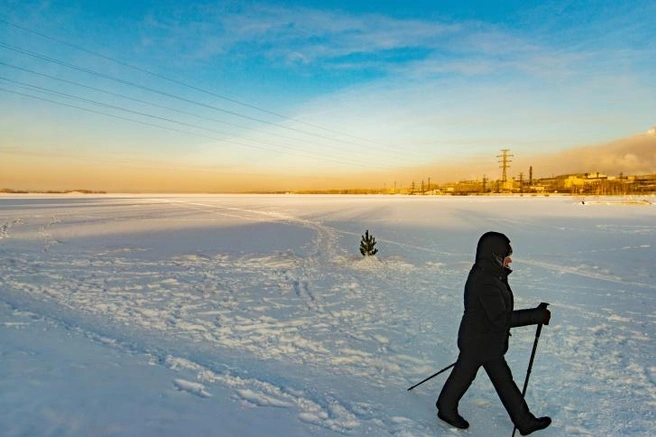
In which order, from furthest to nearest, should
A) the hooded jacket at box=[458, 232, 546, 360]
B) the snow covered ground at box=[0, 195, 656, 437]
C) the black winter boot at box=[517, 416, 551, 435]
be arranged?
1. the snow covered ground at box=[0, 195, 656, 437]
2. the black winter boot at box=[517, 416, 551, 435]
3. the hooded jacket at box=[458, 232, 546, 360]

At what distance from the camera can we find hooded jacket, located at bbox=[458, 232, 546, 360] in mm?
3291

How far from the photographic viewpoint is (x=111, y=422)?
3.43 metres

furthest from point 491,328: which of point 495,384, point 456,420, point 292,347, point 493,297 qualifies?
point 292,347

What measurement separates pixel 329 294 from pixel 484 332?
5382 mm

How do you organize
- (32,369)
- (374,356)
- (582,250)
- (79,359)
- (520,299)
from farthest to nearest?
(582,250) → (520,299) → (374,356) → (79,359) → (32,369)

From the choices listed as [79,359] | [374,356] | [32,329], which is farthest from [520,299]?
[32,329]

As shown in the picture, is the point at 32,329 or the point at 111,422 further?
the point at 32,329

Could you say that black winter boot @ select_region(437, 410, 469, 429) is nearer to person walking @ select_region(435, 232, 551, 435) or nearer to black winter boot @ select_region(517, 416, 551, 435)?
person walking @ select_region(435, 232, 551, 435)

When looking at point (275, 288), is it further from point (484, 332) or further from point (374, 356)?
point (484, 332)

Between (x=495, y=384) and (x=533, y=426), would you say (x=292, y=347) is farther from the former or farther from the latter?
(x=533, y=426)

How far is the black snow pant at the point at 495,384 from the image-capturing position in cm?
352

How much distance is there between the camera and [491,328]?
345 centimetres

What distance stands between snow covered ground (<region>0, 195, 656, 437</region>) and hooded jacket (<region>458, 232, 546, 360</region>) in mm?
986

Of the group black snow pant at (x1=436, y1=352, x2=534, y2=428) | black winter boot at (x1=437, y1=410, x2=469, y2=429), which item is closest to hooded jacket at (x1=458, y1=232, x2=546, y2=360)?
black snow pant at (x1=436, y1=352, x2=534, y2=428)
